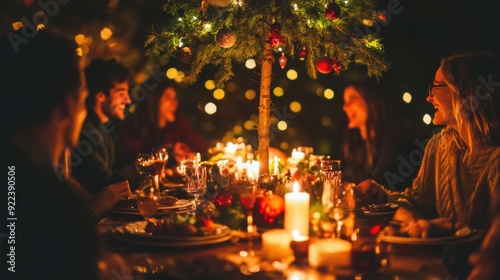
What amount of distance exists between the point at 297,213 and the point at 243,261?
0.29m

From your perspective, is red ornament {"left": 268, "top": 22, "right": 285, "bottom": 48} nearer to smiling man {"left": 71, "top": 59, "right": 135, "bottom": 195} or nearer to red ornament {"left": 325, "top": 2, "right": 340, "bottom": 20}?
red ornament {"left": 325, "top": 2, "right": 340, "bottom": 20}

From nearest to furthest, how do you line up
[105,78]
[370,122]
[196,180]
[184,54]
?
[196,180], [184,54], [105,78], [370,122]

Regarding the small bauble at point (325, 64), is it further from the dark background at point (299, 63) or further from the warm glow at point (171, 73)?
the warm glow at point (171, 73)

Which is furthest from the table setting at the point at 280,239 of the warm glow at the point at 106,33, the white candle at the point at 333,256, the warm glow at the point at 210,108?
the warm glow at the point at 210,108

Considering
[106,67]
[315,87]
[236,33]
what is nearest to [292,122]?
[315,87]

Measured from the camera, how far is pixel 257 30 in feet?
8.76

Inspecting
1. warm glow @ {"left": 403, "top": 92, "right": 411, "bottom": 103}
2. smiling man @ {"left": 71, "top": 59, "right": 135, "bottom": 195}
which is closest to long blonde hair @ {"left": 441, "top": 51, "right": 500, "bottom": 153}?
smiling man @ {"left": 71, "top": 59, "right": 135, "bottom": 195}

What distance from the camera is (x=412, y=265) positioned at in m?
1.58

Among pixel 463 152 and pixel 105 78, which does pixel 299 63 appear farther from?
pixel 463 152

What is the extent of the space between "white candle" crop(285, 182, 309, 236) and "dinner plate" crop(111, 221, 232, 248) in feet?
0.67

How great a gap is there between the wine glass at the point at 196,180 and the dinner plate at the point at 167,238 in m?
0.53

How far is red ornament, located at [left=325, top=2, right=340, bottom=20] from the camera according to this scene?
2455 millimetres

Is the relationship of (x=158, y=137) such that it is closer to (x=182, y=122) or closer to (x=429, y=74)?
(x=182, y=122)

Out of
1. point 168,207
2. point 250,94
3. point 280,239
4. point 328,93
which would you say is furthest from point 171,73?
point 280,239
